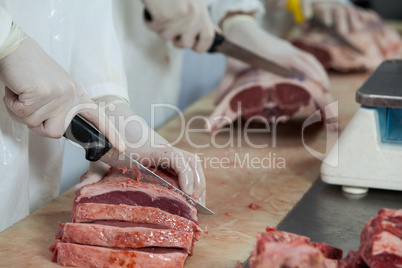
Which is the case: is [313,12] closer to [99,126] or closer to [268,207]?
[268,207]

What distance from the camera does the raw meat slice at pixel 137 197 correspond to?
1942 millimetres

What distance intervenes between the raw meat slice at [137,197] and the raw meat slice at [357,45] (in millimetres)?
2869

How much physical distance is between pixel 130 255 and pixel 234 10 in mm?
2355

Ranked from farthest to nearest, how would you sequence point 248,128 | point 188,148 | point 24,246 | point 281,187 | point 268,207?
point 248,128
point 188,148
point 281,187
point 268,207
point 24,246

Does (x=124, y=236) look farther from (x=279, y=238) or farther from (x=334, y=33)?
(x=334, y=33)

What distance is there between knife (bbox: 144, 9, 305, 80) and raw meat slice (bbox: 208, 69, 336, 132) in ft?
0.15

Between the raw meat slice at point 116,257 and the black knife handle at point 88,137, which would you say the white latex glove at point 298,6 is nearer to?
the black knife handle at point 88,137

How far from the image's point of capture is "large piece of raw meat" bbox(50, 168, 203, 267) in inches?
71.4

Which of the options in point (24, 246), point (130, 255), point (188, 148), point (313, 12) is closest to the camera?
point (130, 255)

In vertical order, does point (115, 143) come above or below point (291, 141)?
above

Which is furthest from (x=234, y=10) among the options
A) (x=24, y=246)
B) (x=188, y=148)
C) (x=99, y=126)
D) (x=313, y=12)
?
(x=24, y=246)

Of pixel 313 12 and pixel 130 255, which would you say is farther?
pixel 313 12

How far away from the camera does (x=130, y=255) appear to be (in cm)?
180

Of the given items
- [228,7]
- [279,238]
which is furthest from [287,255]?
[228,7]
